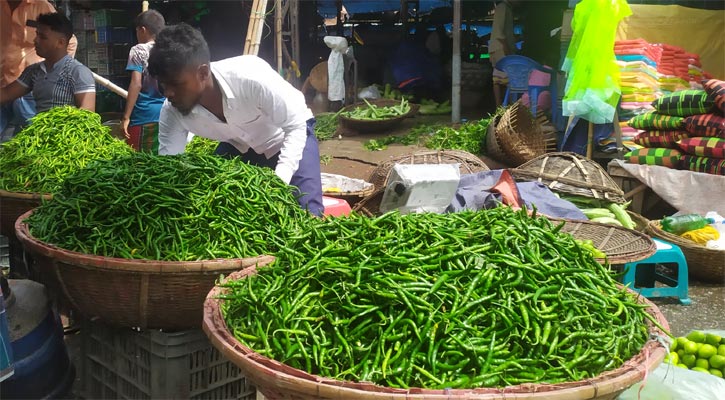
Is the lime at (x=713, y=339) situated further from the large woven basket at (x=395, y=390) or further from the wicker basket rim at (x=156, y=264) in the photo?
the wicker basket rim at (x=156, y=264)

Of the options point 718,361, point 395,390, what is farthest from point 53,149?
point 718,361

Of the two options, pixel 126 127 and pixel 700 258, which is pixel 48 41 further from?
pixel 700 258

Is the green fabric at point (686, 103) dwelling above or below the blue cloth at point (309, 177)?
above

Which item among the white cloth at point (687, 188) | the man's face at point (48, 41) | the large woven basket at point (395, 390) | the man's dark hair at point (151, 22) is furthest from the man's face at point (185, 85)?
the white cloth at point (687, 188)

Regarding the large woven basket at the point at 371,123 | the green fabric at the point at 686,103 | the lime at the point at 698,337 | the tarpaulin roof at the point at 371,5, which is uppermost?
the tarpaulin roof at the point at 371,5

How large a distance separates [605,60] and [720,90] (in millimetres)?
1465

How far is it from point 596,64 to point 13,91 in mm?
5872

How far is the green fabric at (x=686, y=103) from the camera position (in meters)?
6.35

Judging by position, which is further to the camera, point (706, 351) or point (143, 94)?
point (143, 94)

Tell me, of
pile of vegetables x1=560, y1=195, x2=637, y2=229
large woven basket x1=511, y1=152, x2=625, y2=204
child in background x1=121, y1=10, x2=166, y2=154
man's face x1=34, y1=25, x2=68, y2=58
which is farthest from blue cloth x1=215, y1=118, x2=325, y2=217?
large woven basket x1=511, y1=152, x2=625, y2=204

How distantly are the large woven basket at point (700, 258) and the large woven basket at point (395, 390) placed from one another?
12.7 feet

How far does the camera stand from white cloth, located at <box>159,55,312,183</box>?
342cm

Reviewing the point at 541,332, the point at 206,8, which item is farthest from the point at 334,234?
the point at 206,8

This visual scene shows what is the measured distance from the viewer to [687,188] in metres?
6.38
